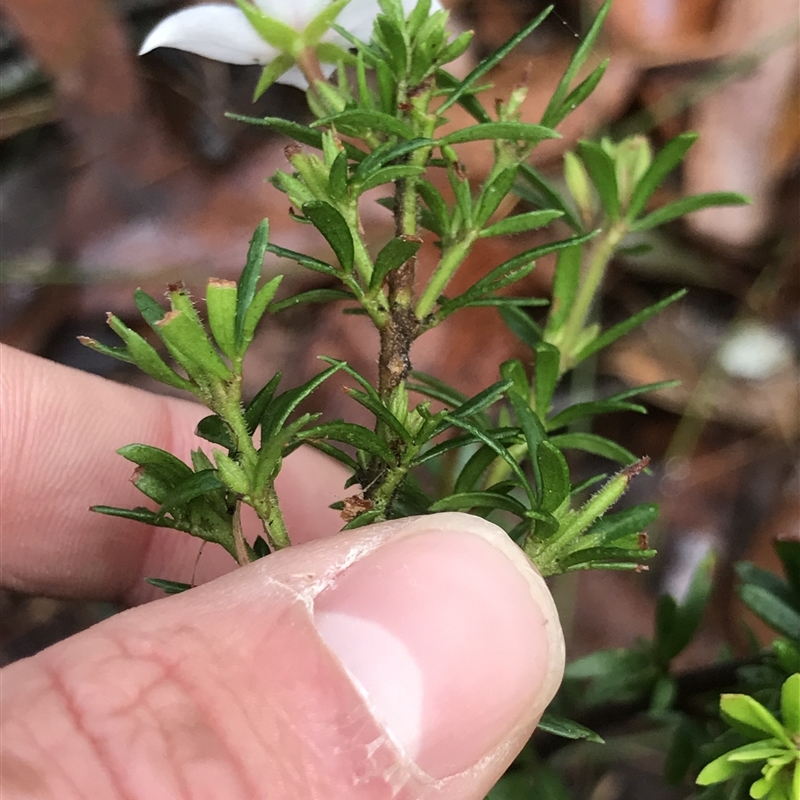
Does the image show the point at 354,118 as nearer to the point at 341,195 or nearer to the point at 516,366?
the point at 341,195

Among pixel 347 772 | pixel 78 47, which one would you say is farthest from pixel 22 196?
pixel 347 772

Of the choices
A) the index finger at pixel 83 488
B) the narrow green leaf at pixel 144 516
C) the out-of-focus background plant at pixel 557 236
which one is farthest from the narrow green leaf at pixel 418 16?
the out-of-focus background plant at pixel 557 236

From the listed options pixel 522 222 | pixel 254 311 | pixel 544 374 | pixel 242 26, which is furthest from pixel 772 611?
pixel 242 26

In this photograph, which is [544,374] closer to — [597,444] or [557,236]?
[597,444]

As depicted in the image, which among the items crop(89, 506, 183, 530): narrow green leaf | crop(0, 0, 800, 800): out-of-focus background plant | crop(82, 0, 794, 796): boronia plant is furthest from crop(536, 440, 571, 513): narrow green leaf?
crop(0, 0, 800, 800): out-of-focus background plant

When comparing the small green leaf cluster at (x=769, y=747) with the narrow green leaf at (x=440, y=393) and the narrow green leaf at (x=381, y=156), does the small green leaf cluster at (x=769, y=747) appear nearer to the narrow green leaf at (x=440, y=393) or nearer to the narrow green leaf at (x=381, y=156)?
the narrow green leaf at (x=440, y=393)
